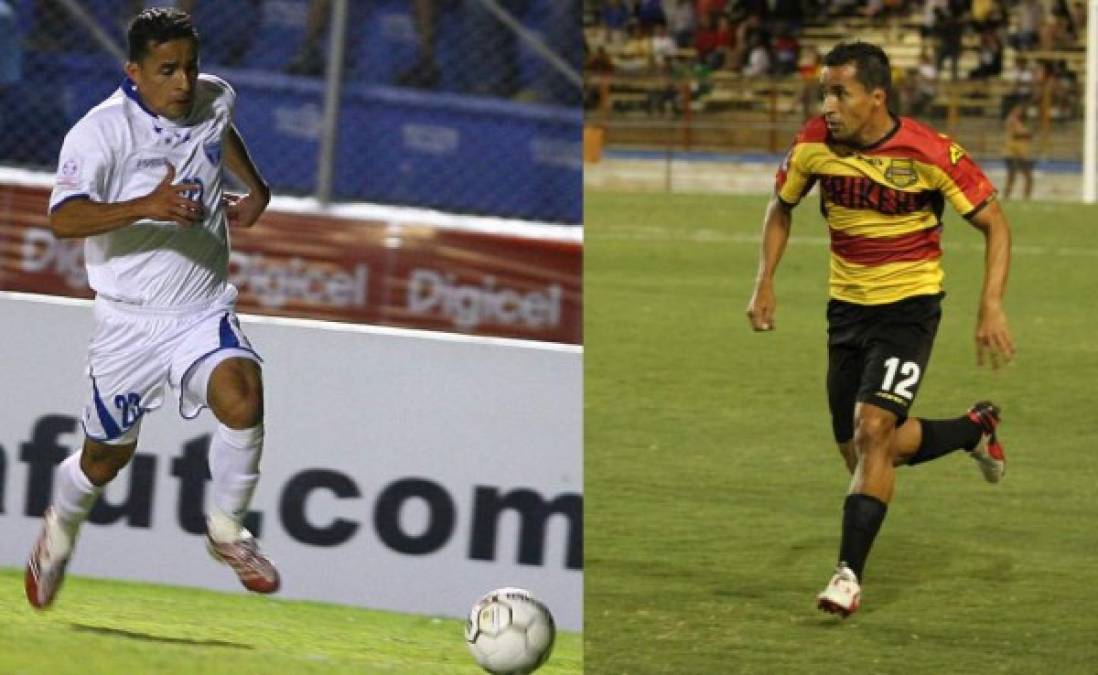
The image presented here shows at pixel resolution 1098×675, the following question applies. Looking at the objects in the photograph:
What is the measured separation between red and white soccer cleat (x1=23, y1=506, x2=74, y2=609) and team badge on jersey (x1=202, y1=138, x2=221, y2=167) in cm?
105

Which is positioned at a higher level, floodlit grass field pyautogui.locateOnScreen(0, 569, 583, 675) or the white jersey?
the white jersey

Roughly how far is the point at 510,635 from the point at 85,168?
146 centimetres

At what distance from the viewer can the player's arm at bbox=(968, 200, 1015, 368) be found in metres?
5.80

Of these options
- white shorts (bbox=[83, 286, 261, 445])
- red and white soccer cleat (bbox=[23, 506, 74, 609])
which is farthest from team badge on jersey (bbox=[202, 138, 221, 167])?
red and white soccer cleat (bbox=[23, 506, 74, 609])

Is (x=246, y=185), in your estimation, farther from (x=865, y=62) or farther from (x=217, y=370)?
(x=865, y=62)

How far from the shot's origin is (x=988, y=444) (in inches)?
277

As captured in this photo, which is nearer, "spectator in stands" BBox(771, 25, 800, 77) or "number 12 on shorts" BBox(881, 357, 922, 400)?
"number 12 on shorts" BBox(881, 357, 922, 400)

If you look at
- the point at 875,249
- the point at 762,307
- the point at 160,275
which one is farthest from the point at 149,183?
the point at 875,249

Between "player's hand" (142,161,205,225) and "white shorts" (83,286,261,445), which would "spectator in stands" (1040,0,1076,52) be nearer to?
"white shorts" (83,286,261,445)

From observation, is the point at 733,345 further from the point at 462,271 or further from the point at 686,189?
the point at 686,189

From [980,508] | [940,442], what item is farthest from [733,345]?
[940,442]

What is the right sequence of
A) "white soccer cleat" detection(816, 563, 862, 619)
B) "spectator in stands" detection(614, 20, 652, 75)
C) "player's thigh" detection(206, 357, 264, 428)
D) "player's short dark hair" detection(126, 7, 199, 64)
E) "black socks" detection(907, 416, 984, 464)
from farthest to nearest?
"spectator in stands" detection(614, 20, 652, 75) < "black socks" detection(907, 416, 984, 464) < "white soccer cleat" detection(816, 563, 862, 619) < "player's thigh" detection(206, 357, 264, 428) < "player's short dark hair" detection(126, 7, 199, 64)

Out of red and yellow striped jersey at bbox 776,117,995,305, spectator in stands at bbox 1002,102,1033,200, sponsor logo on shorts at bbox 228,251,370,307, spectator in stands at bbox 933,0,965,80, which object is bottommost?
spectator in stands at bbox 1002,102,1033,200

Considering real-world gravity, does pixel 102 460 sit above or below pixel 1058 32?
above
